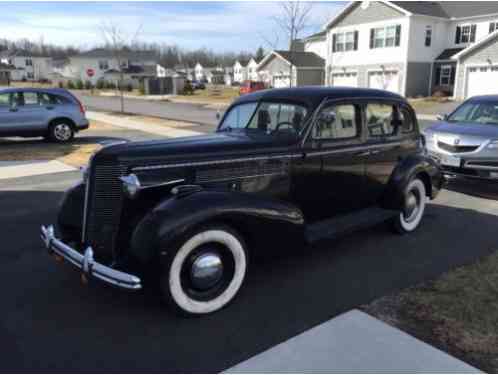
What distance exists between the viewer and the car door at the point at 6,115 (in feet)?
40.1

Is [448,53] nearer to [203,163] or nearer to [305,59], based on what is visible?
[305,59]

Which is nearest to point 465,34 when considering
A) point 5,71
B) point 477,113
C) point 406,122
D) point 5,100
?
point 477,113

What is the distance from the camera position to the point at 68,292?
154 inches

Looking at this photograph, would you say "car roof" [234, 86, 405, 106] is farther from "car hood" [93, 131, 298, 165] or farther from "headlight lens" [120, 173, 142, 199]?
"headlight lens" [120, 173, 142, 199]

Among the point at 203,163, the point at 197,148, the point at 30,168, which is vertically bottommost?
the point at 30,168

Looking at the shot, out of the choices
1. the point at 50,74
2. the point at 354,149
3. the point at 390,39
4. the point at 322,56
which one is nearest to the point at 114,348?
the point at 354,149

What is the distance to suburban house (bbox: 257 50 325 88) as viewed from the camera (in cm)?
3816

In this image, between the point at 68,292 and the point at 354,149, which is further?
the point at 354,149

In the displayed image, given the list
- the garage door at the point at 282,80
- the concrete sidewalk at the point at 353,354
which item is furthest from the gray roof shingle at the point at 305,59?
the concrete sidewalk at the point at 353,354

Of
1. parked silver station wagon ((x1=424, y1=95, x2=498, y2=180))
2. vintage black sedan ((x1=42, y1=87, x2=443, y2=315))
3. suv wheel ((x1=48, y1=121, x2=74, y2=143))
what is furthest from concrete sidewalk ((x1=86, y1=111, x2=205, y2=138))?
vintage black sedan ((x1=42, y1=87, x2=443, y2=315))

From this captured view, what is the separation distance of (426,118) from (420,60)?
1237cm

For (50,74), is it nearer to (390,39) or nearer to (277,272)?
(390,39)

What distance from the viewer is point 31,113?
12.6 metres

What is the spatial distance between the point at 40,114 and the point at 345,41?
2761 centimetres
